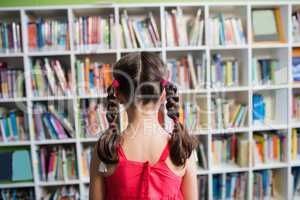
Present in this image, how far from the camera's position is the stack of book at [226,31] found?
2.31 metres

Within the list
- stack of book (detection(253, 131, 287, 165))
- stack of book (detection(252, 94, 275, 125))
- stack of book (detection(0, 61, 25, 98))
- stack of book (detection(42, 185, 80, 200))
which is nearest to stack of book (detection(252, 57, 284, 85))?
stack of book (detection(252, 94, 275, 125))

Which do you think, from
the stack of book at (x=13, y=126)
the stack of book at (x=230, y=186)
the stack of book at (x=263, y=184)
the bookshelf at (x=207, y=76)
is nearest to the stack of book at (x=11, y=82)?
the bookshelf at (x=207, y=76)

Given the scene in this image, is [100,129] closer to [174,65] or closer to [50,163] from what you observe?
[50,163]

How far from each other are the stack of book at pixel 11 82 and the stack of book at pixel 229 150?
1.70m

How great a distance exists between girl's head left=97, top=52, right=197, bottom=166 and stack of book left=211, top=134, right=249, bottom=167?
138cm

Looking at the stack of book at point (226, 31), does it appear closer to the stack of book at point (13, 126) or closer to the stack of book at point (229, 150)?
the stack of book at point (229, 150)

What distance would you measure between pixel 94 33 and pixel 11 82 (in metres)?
0.78

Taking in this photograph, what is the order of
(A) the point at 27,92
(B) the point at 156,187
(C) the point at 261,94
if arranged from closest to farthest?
1. (B) the point at 156,187
2. (A) the point at 27,92
3. (C) the point at 261,94

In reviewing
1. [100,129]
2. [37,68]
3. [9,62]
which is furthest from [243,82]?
[9,62]

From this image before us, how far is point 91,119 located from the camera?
7.52 feet

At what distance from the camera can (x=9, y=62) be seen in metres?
2.42

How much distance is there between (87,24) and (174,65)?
78 centimetres

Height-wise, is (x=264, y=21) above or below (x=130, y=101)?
above

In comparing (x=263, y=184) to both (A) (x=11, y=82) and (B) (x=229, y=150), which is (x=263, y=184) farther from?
(A) (x=11, y=82)
